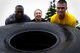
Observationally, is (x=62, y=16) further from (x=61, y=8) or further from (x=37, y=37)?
(x=37, y=37)

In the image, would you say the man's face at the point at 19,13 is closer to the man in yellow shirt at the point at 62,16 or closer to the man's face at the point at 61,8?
the man in yellow shirt at the point at 62,16

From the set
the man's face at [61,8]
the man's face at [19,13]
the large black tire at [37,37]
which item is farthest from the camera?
the man's face at [19,13]

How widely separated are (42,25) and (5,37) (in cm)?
51

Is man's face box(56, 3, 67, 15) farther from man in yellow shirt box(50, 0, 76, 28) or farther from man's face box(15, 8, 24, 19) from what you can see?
man's face box(15, 8, 24, 19)

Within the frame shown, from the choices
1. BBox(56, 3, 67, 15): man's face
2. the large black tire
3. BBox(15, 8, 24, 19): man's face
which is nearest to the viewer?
the large black tire

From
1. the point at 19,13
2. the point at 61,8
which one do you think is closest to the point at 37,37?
the point at 61,8

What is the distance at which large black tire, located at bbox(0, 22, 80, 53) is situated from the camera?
4.52 m

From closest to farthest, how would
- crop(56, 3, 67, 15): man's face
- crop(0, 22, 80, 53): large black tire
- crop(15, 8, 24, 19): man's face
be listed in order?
crop(0, 22, 80, 53): large black tire, crop(56, 3, 67, 15): man's face, crop(15, 8, 24, 19): man's face

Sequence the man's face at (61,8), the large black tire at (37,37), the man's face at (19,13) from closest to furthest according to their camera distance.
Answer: the large black tire at (37,37)
the man's face at (61,8)
the man's face at (19,13)

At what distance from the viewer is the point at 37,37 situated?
16.1ft

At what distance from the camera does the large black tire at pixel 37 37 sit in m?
4.52

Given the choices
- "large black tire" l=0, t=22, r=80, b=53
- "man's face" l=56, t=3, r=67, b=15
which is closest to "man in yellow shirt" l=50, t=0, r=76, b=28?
"man's face" l=56, t=3, r=67, b=15

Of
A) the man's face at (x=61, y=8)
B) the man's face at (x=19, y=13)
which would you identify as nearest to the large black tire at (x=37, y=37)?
the man's face at (x=61, y=8)

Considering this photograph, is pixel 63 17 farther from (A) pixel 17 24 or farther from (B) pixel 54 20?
(A) pixel 17 24
